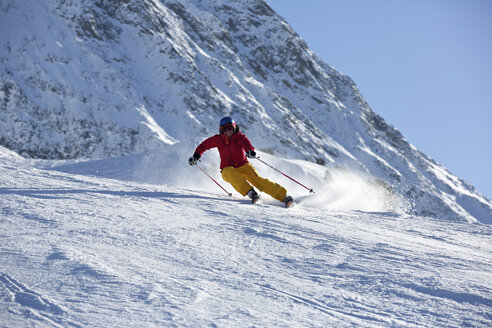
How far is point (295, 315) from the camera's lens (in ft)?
7.82

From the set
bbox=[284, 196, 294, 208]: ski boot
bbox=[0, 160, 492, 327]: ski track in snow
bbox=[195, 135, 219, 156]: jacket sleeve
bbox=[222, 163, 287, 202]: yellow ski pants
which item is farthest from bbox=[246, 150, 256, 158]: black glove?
bbox=[0, 160, 492, 327]: ski track in snow

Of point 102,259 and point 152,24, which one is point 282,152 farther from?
point 102,259

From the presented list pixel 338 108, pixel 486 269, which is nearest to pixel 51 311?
pixel 486 269

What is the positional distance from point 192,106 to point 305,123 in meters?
27.5

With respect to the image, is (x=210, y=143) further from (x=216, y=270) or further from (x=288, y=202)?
(x=216, y=270)

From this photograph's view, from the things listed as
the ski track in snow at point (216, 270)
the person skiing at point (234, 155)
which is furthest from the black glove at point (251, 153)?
the ski track in snow at point (216, 270)

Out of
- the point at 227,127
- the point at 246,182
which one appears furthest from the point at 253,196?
the point at 227,127

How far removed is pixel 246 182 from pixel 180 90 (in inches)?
1843

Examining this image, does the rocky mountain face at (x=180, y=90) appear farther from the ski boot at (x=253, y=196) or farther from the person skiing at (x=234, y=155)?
the ski boot at (x=253, y=196)

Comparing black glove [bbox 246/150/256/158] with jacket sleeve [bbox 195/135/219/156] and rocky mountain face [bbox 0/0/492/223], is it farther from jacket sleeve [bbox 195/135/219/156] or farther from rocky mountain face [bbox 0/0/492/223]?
rocky mountain face [bbox 0/0/492/223]

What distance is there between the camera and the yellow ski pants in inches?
263

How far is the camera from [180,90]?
51781 mm

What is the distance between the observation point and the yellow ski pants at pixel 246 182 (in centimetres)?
667

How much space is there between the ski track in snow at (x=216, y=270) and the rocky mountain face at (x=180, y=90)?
708 cm
